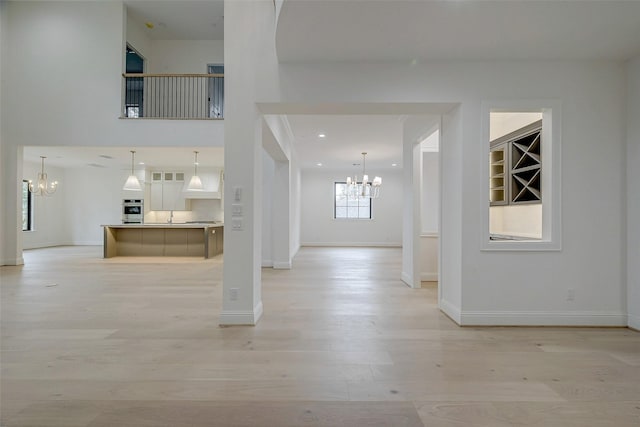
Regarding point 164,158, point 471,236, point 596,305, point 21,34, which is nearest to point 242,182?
point 471,236

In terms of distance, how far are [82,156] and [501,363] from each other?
10.8 m

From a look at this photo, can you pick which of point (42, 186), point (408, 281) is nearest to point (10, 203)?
point (42, 186)

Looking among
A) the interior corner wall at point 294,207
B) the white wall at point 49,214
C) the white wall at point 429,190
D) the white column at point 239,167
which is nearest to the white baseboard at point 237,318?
the white column at point 239,167

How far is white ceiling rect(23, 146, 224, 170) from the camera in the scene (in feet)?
26.0

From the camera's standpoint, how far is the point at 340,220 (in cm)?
1323

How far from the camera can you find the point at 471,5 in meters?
2.50

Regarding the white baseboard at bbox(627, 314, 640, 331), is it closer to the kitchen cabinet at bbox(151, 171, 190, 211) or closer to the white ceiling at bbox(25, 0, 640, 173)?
the white ceiling at bbox(25, 0, 640, 173)

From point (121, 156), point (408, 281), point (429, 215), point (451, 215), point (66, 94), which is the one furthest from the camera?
point (121, 156)

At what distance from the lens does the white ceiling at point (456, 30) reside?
99.5 inches

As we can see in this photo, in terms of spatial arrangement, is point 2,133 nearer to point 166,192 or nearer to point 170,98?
point 170,98

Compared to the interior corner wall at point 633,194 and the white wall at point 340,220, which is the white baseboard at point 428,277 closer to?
the interior corner wall at point 633,194

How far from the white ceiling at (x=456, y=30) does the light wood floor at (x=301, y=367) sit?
2.70 meters

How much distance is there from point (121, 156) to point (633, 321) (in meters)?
10.5

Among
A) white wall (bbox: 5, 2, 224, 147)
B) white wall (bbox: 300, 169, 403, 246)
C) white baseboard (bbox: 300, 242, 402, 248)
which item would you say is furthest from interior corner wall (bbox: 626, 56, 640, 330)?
white wall (bbox: 300, 169, 403, 246)
